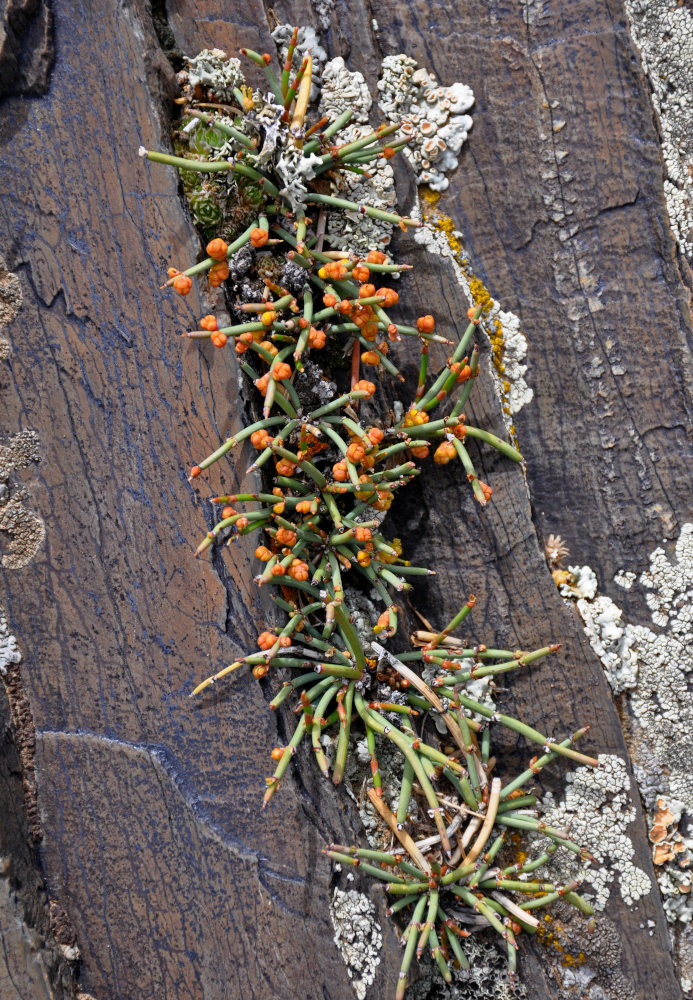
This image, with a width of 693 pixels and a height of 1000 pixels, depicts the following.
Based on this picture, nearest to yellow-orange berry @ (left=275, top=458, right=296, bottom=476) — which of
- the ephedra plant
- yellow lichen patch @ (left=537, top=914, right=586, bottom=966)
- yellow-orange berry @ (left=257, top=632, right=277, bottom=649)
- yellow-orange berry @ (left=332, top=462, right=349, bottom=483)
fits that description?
the ephedra plant

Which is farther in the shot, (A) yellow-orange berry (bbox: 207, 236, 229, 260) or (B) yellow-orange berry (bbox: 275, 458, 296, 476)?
(B) yellow-orange berry (bbox: 275, 458, 296, 476)

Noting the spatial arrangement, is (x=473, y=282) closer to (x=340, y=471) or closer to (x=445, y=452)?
(x=445, y=452)

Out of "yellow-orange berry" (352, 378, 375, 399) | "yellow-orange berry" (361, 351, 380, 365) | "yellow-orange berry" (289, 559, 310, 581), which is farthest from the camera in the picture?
"yellow-orange berry" (361, 351, 380, 365)

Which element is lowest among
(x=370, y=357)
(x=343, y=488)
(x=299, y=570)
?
(x=299, y=570)

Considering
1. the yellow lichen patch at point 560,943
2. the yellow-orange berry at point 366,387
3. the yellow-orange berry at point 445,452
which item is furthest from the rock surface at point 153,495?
the yellow lichen patch at point 560,943

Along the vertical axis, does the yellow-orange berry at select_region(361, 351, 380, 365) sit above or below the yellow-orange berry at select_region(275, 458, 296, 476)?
above

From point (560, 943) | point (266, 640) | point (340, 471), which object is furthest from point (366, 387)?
point (560, 943)

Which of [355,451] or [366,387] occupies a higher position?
[366,387]

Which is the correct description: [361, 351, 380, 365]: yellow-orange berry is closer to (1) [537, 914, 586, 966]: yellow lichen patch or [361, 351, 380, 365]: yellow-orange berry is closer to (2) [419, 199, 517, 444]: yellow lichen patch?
(2) [419, 199, 517, 444]: yellow lichen patch
